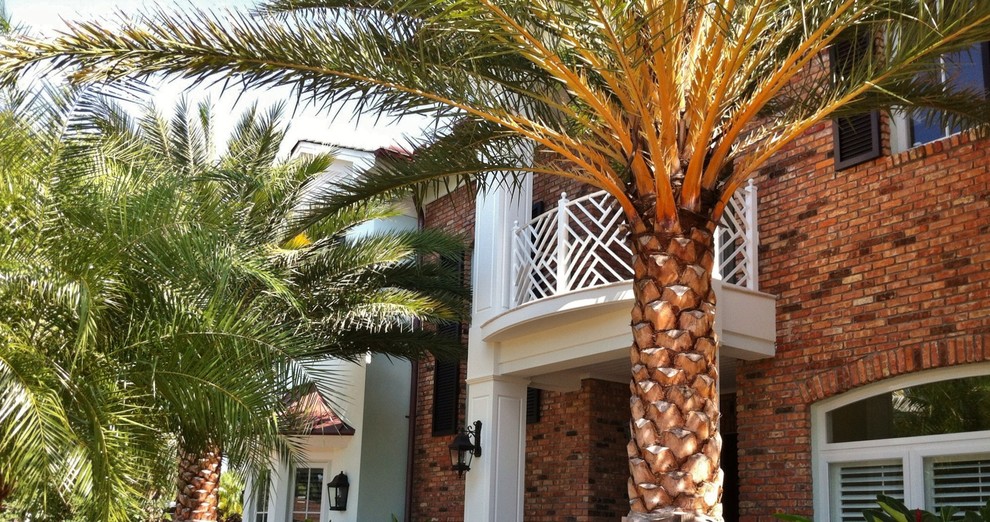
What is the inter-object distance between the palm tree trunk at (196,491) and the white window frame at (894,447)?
7484mm

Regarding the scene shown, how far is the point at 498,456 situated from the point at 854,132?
5246mm

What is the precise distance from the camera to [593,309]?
10516 mm

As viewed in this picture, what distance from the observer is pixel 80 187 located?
765cm

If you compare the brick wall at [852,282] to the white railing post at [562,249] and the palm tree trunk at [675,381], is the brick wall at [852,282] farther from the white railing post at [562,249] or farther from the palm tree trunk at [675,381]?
the palm tree trunk at [675,381]

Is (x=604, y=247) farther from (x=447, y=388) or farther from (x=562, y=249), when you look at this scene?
(x=447, y=388)

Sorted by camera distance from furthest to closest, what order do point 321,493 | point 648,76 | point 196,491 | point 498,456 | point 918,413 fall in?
point 321,493, point 196,491, point 498,456, point 918,413, point 648,76

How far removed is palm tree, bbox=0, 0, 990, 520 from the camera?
643 centimetres

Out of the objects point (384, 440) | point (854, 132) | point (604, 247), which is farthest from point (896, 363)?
point (384, 440)

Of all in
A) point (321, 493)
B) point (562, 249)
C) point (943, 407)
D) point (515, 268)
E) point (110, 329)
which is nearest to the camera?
point (110, 329)

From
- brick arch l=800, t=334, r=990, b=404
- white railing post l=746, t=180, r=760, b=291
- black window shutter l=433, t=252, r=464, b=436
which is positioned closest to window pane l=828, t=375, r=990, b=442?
brick arch l=800, t=334, r=990, b=404

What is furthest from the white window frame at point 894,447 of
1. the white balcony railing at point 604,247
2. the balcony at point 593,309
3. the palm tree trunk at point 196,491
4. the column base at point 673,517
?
the palm tree trunk at point 196,491

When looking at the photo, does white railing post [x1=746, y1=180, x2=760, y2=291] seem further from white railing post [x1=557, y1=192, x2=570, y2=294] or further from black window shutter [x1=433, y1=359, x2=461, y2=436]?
black window shutter [x1=433, y1=359, x2=461, y2=436]

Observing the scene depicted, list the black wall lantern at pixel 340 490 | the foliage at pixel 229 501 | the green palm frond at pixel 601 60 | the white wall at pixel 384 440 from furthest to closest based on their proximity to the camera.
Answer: the foliage at pixel 229 501 < the black wall lantern at pixel 340 490 < the white wall at pixel 384 440 < the green palm frond at pixel 601 60

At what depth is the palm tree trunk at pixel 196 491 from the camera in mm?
13539
